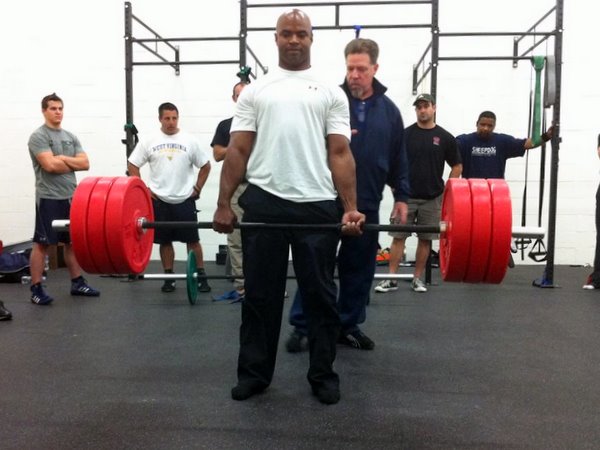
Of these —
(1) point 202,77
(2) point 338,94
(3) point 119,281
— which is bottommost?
(3) point 119,281

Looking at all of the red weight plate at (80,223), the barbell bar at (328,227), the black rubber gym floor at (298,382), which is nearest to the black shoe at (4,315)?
the black rubber gym floor at (298,382)

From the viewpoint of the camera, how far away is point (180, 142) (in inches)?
134

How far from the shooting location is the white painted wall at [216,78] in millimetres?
4750

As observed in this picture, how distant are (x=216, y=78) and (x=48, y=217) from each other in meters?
2.37

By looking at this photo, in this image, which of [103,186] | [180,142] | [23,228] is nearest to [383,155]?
[103,186]

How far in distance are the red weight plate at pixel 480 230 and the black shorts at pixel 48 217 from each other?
2240 millimetres

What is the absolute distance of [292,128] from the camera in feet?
5.18

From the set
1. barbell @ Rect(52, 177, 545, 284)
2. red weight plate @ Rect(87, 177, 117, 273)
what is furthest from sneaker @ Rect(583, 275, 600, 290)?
red weight plate @ Rect(87, 177, 117, 273)

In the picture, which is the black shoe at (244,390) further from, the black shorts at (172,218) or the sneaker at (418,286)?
the sneaker at (418,286)

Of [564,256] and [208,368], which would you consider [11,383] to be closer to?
[208,368]

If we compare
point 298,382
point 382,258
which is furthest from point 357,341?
point 382,258

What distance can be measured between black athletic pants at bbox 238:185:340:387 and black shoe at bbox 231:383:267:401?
0.01 meters

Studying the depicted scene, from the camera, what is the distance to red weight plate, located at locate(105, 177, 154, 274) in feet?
5.63

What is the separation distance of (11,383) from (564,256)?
455 centimetres
